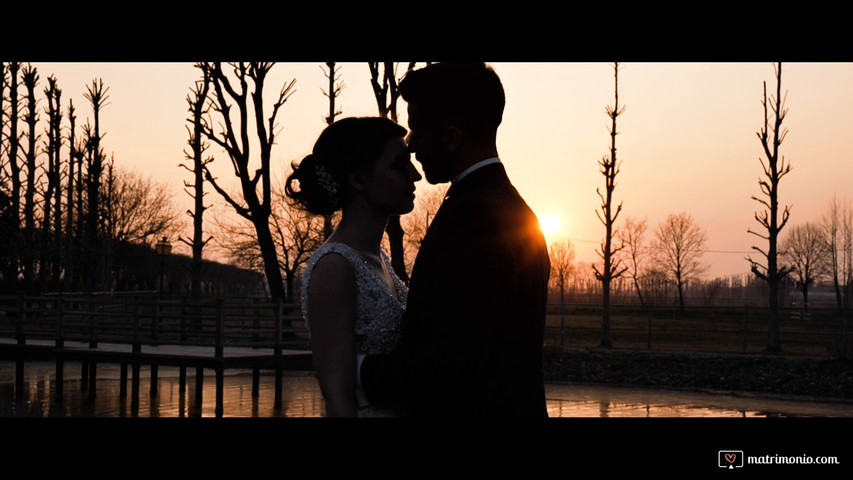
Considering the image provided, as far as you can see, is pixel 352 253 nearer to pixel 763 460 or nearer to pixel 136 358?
pixel 763 460

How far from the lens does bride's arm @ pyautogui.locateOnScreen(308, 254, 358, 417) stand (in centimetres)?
271

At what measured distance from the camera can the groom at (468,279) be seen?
7.79 ft

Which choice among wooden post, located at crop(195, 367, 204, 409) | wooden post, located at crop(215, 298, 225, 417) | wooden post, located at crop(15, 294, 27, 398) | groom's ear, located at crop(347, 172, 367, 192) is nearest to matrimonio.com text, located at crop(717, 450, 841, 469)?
groom's ear, located at crop(347, 172, 367, 192)

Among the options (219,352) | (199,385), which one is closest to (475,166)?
(219,352)

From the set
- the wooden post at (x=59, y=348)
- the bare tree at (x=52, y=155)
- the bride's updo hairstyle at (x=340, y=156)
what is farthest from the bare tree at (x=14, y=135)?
the bride's updo hairstyle at (x=340, y=156)

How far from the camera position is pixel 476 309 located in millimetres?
2355

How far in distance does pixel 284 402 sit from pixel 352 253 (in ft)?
62.1

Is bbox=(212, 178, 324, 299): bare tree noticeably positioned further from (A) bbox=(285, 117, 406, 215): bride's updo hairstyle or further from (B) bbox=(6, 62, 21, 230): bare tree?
(A) bbox=(285, 117, 406, 215): bride's updo hairstyle

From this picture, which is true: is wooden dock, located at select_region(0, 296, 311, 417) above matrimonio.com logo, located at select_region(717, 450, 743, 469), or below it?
below

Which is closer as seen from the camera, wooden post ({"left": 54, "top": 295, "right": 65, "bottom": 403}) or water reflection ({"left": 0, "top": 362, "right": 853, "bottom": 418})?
water reflection ({"left": 0, "top": 362, "right": 853, "bottom": 418})

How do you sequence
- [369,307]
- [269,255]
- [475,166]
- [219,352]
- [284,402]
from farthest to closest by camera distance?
[269,255] → [284,402] → [219,352] → [369,307] → [475,166]

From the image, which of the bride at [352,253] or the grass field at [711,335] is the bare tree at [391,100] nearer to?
the grass field at [711,335]

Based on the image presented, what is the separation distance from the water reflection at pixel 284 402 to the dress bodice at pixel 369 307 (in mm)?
14893
